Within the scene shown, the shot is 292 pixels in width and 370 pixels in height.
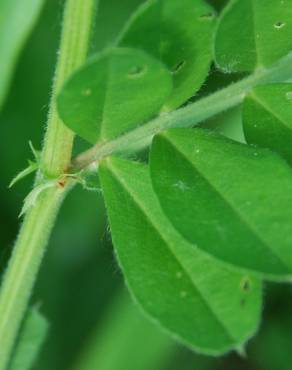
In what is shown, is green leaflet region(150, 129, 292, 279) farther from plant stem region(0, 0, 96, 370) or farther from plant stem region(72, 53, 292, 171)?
plant stem region(0, 0, 96, 370)

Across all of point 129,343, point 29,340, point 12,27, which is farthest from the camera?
point 129,343

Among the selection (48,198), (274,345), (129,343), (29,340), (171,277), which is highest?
(48,198)

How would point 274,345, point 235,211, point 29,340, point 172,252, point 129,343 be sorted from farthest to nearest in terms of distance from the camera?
point 274,345 < point 129,343 < point 29,340 < point 172,252 < point 235,211

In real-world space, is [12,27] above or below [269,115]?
above

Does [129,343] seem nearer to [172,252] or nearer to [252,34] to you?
[172,252]

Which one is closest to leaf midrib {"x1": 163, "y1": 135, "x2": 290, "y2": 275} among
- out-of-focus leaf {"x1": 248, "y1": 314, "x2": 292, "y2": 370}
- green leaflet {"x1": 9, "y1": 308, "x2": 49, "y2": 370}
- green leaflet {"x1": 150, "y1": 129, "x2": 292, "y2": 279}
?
green leaflet {"x1": 150, "y1": 129, "x2": 292, "y2": 279}

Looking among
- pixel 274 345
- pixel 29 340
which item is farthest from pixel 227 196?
pixel 274 345

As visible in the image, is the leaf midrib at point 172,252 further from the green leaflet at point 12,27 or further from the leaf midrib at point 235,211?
the green leaflet at point 12,27
